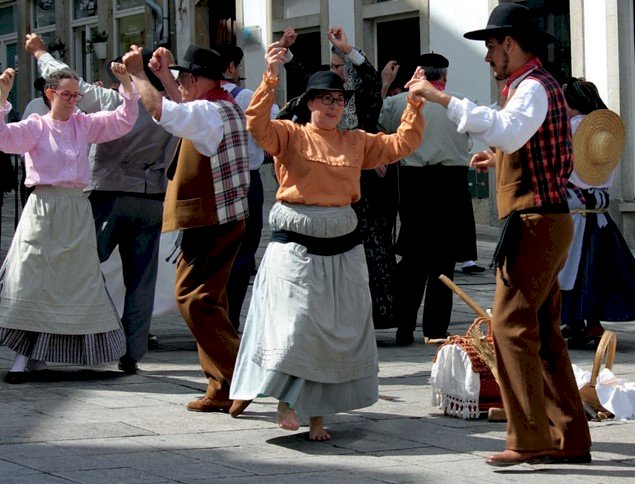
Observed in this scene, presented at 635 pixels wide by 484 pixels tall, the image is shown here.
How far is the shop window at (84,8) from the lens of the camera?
104ft

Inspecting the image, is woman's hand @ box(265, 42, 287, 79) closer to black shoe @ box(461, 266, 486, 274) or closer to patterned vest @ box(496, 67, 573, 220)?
patterned vest @ box(496, 67, 573, 220)

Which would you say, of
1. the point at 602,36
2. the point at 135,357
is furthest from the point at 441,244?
the point at 602,36

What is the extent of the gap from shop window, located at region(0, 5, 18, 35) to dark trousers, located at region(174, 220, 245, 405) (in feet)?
92.2

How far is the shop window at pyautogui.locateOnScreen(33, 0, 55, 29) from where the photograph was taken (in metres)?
33.3

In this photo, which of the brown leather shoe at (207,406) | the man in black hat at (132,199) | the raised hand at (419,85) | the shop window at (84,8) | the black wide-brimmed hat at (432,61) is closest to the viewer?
the raised hand at (419,85)

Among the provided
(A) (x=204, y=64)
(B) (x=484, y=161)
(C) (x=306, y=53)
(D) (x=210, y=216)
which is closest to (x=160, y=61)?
(A) (x=204, y=64)

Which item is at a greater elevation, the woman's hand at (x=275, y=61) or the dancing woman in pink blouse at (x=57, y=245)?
the woman's hand at (x=275, y=61)

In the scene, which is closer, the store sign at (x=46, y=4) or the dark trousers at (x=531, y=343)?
the dark trousers at (x=531, y=343)

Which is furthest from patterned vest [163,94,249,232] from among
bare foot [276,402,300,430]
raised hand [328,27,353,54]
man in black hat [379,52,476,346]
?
man in black hat [379,52,476,346]

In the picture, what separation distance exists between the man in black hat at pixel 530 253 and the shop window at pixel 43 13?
27.7 metres

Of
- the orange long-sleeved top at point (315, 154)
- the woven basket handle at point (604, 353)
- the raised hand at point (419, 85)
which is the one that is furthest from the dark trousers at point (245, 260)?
the raised hand at point (419, 85)

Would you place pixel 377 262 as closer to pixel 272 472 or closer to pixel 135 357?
pixel 135 357

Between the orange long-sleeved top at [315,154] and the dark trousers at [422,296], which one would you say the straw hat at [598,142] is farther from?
the orange long-sleeved top at [315,154]

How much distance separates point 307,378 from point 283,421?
0.29 metres
